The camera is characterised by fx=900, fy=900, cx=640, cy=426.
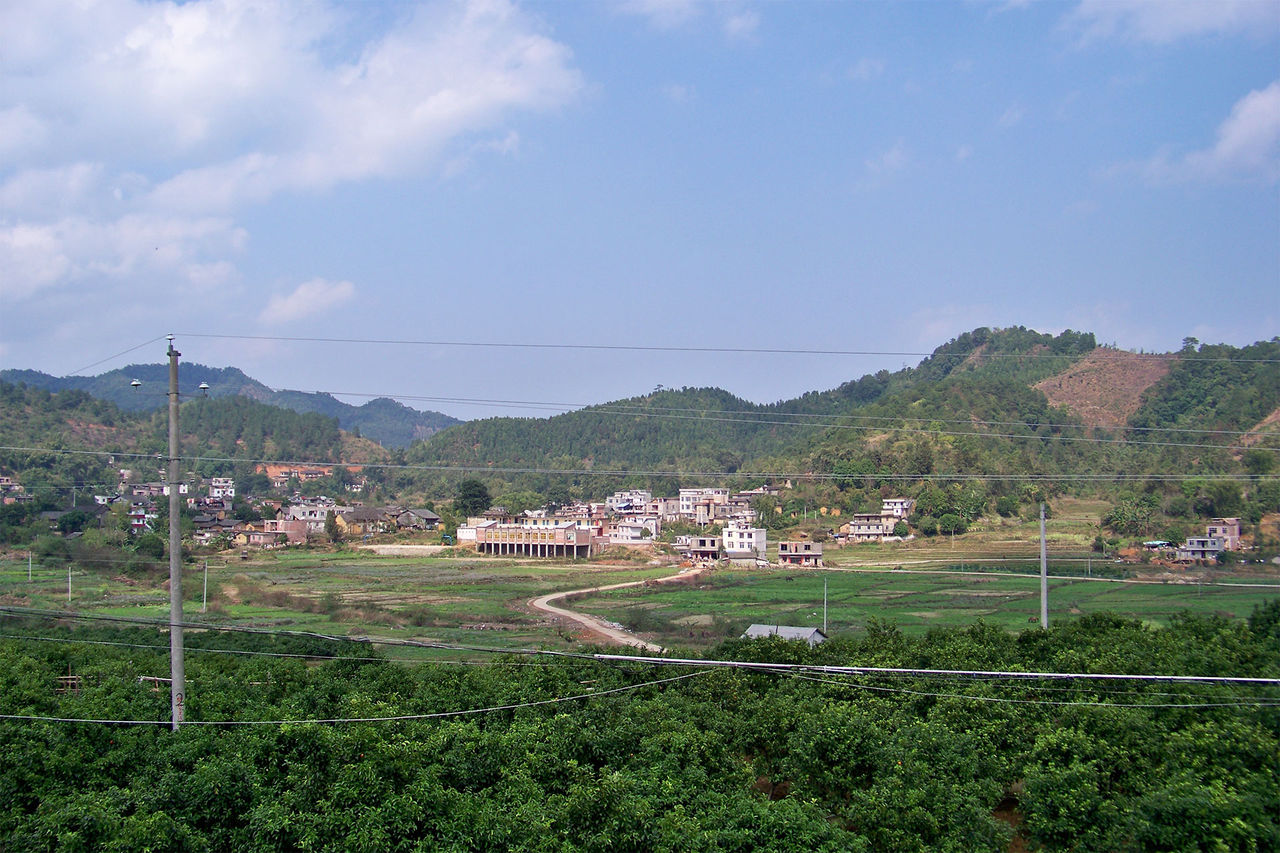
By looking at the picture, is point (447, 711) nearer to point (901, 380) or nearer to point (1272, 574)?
point (1272, 574)

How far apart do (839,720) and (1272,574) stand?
23.6m

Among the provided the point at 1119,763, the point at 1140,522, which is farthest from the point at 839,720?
the point at 1140,522

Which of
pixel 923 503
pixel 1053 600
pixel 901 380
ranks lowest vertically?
pixel 1053 600

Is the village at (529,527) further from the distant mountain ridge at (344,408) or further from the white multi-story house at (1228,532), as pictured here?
the distant mountain ridge at (344,408)

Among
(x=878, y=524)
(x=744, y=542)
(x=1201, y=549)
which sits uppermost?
(x=878, y=524)

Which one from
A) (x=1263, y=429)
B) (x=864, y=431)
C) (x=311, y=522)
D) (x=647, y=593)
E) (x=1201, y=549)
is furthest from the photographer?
(x=864, y=431)

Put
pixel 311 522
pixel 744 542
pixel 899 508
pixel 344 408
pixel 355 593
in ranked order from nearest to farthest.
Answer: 1. pixel 355 593
2. pixel 744 542
3. pixel 899 508
4. pixel 311 522
5. pixel 344 408

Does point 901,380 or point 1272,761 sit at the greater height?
point 901,380

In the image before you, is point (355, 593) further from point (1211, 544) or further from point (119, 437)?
point (119, 437)

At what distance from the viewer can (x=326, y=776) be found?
31.3 feet

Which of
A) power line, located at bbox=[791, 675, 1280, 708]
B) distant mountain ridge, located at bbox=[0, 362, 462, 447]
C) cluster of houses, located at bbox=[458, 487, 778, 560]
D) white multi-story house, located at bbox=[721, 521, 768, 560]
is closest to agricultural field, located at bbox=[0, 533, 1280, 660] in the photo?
cluster of houses, located at bbox=[458, 487, 778, 560]

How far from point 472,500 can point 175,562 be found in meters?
33.1

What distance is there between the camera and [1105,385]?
67.8m

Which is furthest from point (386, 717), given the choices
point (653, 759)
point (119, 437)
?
point (119, 437)
